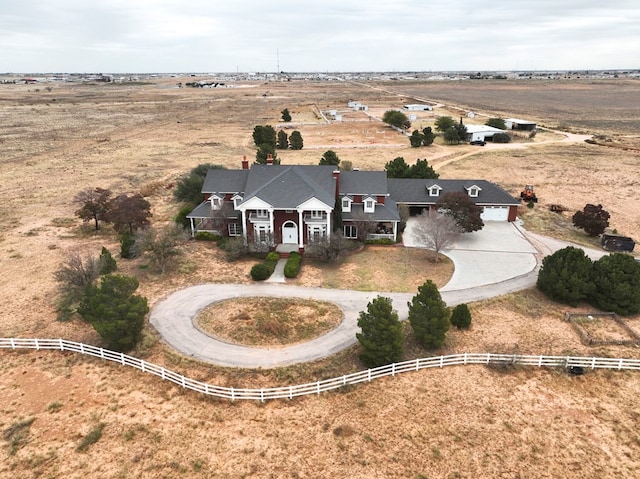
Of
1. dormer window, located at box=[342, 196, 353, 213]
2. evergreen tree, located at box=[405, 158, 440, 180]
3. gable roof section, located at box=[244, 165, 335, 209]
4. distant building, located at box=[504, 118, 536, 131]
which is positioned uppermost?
distant building, located at box=[504, 118, 536, 131]

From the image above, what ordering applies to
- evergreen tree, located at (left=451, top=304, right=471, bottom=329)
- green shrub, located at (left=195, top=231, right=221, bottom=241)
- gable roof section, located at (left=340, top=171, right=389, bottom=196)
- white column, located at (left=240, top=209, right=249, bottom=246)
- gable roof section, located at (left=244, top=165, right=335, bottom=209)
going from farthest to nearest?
gable roof section, located at (left=340, top=171, right=389, bottom=196)
green shrub, located at (left=195, top=231, right=221, bottom=241)
white column, located at (left=240, top=209, right=249, bottom=246)
gable roof section, located at (left=244, top=165, right=335, bottom=209)
evergreen tree, located at (left=451, top=304, right=471, bottom=329)

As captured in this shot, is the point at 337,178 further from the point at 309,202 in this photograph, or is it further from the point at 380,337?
the point at 380,337

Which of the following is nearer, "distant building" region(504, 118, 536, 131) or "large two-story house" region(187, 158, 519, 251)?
"large two-story house" region(187, 158, 519, 251)

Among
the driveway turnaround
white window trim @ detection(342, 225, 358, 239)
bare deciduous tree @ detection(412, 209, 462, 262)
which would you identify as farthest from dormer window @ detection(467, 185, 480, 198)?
white window trim @ detection(342, 225, 358, 239)

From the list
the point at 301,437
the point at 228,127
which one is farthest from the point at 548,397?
the point at 228,127

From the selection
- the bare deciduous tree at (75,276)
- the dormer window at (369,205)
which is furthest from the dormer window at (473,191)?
the bare deciduous tree at (75,276)

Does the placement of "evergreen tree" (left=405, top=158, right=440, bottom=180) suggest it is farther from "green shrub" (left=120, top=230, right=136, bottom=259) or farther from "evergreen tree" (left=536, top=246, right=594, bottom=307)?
"green shrub" (left=120, top=230, right=136, bottom=259)

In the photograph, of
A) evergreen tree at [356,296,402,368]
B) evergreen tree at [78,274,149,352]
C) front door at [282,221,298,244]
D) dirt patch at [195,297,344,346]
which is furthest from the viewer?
front door at [282,221,298,244]

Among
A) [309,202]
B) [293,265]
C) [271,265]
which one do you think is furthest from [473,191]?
[271,265]

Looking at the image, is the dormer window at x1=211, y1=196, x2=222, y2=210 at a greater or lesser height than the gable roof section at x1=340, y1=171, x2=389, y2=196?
lesser
